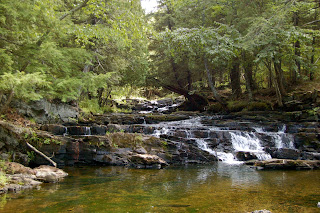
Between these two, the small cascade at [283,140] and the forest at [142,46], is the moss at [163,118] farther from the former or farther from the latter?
the small cascade at [283,140]

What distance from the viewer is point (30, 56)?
740 centimetres

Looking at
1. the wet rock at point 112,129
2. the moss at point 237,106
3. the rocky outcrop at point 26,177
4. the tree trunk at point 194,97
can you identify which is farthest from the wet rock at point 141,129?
the tree trunk at point 194,97

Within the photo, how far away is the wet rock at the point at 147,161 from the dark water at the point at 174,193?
1.47 meters

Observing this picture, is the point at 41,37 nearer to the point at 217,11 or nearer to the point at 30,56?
the point at 30,56

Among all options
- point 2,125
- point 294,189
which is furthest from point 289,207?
point 2,125

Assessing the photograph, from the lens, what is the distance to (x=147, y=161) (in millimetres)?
9125

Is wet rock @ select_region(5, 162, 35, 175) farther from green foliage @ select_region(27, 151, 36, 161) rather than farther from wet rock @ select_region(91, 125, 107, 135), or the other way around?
wet rock @ select_region(91, 125, 107, 135)

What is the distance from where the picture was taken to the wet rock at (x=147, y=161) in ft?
29.9

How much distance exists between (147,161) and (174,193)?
403 cm

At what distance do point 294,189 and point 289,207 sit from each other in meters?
1.67

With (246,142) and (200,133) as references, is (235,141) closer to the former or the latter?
(246,142)

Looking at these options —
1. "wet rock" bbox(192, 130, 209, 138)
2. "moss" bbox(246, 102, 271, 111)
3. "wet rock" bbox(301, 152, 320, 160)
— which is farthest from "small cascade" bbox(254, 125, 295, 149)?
"moss" bbox(246, 102, 271, 111)

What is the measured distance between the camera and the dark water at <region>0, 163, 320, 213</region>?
13.6ft

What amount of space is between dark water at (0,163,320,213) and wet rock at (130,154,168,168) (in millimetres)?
1474
